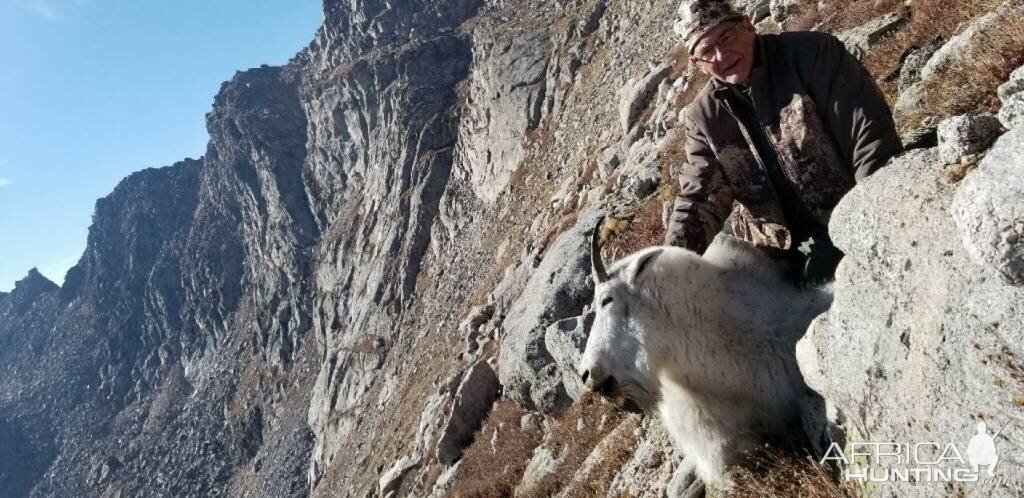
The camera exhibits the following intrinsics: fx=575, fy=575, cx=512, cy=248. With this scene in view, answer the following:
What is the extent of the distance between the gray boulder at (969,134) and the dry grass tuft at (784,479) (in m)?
1.67

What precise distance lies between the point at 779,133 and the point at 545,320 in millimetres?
8487

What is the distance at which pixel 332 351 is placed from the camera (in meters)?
51.7

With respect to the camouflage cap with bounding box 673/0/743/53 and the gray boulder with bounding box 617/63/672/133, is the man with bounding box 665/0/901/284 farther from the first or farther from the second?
the gray boulder with bounding box 617/63/672/133

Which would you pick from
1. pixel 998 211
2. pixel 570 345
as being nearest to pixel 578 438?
pixel 570 345

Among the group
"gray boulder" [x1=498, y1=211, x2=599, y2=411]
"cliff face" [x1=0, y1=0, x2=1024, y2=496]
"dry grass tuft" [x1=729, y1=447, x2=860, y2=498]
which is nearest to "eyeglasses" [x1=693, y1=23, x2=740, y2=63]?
"cliff face" [x1=0, y1=0, x2=1024, y2=496]

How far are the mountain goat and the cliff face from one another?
40 centimetres

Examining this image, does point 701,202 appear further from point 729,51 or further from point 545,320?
point 545,320

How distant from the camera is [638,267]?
3.54 meters

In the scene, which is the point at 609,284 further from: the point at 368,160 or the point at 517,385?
the point at 368,160

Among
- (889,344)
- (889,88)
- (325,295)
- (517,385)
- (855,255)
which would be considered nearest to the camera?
(889,344)

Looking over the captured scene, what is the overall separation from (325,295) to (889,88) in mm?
57432

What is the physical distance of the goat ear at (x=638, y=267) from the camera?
3520mm

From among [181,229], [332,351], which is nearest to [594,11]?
[332,351]

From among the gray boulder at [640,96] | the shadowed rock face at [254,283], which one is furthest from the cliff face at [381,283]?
the shadowed rock face at [254,283]
